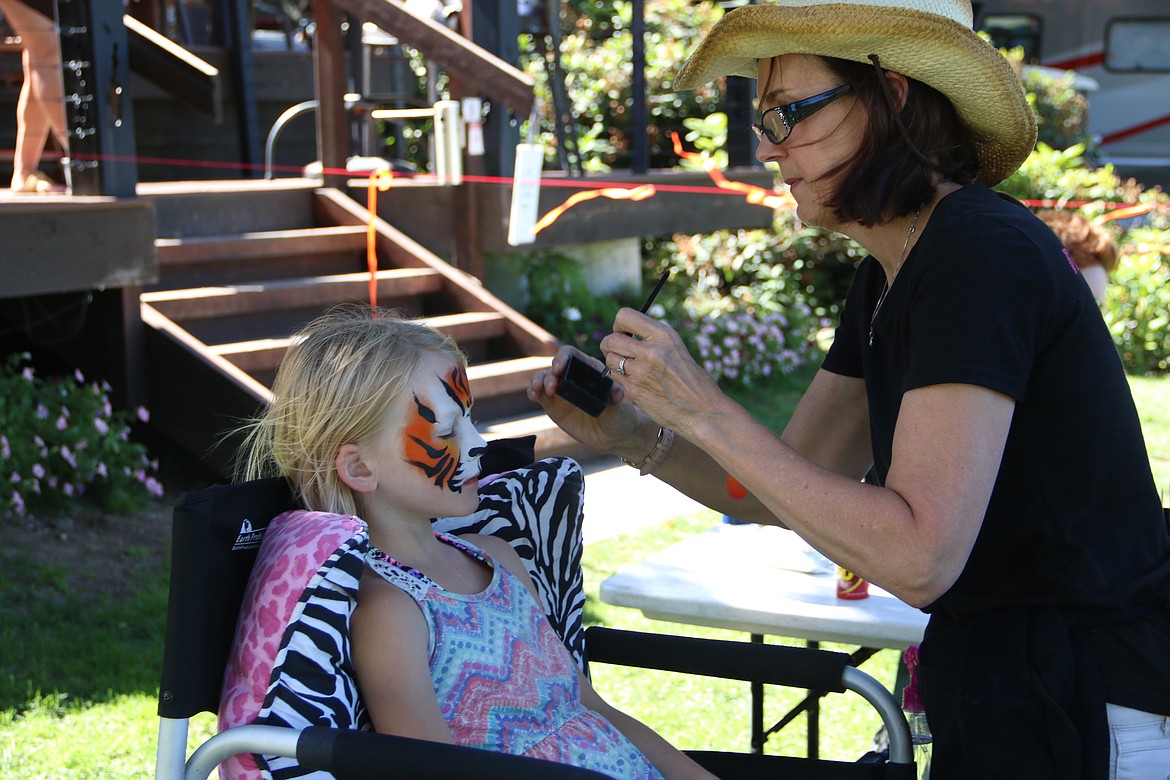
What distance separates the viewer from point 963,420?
159cm

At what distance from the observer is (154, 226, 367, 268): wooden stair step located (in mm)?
6141

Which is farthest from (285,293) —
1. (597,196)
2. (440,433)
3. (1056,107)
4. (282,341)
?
(1056,107)

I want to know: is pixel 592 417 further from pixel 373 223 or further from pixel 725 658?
pixel 373 223

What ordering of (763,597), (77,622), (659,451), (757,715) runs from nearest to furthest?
(659,451) < (763,597) < (757,715) < (77,622)

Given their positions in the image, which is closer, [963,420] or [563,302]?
[963,420]

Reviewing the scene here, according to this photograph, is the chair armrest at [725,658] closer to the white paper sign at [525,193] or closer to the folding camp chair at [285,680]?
the folding camp chair at [285,680]

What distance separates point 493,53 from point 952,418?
247 inches

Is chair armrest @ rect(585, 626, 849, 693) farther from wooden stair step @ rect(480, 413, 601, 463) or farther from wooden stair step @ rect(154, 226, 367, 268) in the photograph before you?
wooden stair step @ rect(154, 226, 367, 268)

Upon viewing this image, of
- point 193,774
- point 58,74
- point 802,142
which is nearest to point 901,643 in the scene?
point 802,142

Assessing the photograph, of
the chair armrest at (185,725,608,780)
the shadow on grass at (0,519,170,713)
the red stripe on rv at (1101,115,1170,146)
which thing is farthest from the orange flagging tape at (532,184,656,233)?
the red stripe on rv at (1101,115,1170,146)

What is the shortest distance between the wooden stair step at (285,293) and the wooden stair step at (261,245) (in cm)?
17

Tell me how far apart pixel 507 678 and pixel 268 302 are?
178 inches

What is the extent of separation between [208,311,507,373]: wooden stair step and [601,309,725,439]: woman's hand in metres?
3.10

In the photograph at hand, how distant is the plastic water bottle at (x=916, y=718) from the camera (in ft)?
6.72
